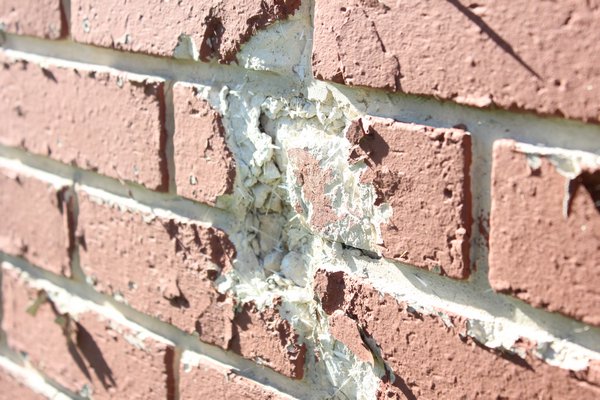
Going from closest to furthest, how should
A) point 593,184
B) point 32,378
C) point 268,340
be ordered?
point 593,184 < point 268,340 < point 32,378

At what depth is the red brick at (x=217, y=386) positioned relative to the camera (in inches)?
29.2

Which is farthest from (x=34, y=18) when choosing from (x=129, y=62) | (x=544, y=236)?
(x=544, y=236)

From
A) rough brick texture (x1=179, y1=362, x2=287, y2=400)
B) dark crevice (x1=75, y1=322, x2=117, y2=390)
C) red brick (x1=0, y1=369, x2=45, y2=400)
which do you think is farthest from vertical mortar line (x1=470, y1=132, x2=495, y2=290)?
red brick (x1=0, y1=369, x2=45, y2=400)

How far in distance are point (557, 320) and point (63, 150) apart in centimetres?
62

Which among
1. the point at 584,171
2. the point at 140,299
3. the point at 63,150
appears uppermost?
the point at 584,171

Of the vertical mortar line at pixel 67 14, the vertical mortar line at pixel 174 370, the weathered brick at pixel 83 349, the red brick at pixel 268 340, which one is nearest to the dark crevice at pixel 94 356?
the weathered brick at pixel 83 349

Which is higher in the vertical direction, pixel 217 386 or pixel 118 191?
pixel 118 191

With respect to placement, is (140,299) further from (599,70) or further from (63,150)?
(599,70)

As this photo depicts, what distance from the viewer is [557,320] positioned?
0.52 metres

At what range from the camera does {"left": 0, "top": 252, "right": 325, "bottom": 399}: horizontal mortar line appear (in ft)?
2.41

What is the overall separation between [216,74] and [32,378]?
559 mm

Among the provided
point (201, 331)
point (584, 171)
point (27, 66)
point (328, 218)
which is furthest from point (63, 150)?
point (584, 171)

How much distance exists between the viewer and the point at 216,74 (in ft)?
2.44

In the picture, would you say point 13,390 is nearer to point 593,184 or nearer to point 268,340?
point 268,340
